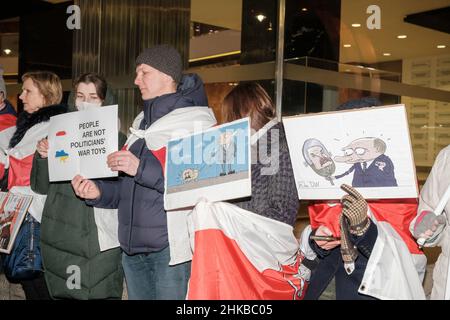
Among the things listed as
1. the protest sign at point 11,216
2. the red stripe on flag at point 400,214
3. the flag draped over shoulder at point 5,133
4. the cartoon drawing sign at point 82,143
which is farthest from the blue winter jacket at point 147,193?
the red stripe on flag at point 400,214

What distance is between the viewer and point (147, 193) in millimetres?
2918

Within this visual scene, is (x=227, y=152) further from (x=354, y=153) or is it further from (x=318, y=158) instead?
(x=354, y=153)

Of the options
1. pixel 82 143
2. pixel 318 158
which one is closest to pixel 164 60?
pixel 82 143

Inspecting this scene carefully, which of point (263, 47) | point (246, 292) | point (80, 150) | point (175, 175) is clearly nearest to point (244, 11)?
point (263, 47)

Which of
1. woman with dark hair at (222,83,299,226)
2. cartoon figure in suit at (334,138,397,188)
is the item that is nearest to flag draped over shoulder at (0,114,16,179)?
woman with dark hair at (222,83,299,226)

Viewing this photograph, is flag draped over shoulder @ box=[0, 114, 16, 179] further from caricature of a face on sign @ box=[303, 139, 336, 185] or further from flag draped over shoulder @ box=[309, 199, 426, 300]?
flag draped over shoulder @ box=[309, 199, 426, 300]

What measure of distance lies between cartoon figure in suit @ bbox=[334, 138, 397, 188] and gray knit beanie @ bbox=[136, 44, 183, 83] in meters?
1.11

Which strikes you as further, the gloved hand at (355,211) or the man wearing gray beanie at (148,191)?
the man wearing gray beanie at (148,191)

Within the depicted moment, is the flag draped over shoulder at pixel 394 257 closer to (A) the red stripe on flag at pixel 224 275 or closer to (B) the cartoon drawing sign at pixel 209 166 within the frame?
(A) the red stripe on flag at pixel 224 275

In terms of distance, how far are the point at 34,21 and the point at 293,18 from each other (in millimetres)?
4625

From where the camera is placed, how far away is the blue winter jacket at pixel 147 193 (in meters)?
2.84

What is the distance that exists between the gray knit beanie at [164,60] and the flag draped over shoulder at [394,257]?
1.26m

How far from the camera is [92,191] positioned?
3.11 meters

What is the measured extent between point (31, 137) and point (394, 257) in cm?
237
